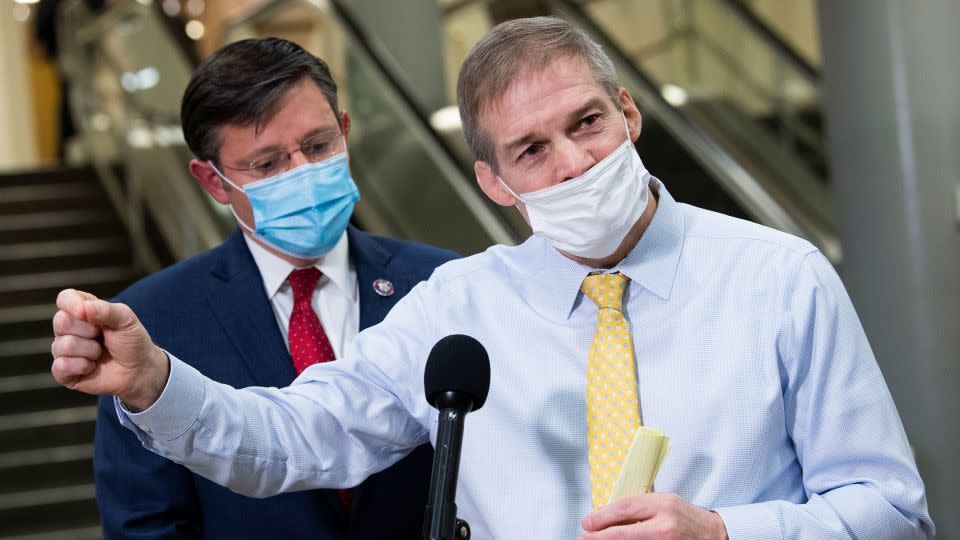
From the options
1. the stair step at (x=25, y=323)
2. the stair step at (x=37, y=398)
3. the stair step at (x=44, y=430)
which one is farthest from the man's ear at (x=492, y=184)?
the stair step at (x=25, y=323)

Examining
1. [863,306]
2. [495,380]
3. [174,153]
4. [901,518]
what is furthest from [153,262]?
[901,518]

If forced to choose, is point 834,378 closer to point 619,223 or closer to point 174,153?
point 619,223

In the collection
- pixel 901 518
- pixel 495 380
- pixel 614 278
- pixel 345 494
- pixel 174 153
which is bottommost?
pixel 174 153

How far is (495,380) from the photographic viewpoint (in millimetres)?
2080

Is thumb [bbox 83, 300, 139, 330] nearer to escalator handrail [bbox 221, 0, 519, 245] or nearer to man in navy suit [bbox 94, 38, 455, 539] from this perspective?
man in navy suit [bbox 94, 38, 455, 539]

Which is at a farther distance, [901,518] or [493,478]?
[493,478]

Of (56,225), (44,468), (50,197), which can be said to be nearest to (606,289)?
(44,468)

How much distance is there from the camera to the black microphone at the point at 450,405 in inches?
59.7

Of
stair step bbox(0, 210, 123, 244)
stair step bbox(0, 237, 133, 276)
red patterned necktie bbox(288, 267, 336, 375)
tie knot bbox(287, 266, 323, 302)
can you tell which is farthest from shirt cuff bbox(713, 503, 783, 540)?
stair step bbox(0, 210, 123, 244)

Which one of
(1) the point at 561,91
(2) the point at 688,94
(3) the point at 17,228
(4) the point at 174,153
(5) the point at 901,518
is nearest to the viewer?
(5) the point at 901,518

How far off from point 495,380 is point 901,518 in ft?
2.30

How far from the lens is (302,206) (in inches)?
109

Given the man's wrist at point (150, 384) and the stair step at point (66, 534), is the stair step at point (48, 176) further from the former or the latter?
the man's wrist at point (150, 384)

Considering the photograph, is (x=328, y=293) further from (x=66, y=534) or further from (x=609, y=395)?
(x=66, y=534)
